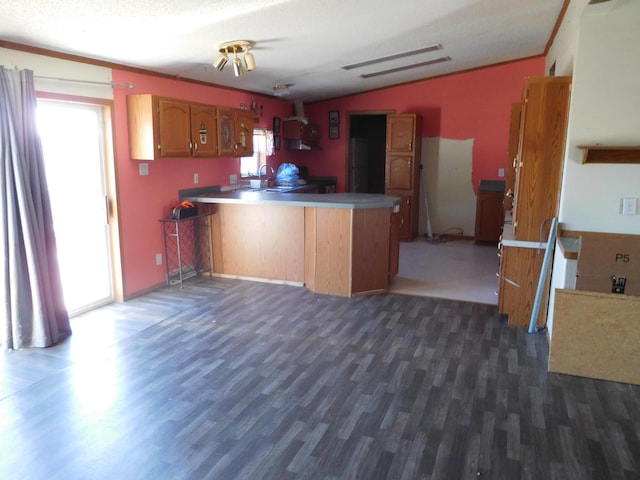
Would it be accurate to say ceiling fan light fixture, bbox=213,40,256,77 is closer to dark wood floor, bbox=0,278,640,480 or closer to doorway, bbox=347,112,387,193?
dark wood floor, bbox=0,278,640,480

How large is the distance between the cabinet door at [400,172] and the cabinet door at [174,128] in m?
3.40

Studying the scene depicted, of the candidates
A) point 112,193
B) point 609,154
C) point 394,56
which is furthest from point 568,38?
point 112,193

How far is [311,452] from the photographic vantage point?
222 centimetres

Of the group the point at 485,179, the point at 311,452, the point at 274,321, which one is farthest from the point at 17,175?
the point at 485,179

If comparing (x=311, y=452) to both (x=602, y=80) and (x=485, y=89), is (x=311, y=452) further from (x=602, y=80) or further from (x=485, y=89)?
(x=485, y=89)

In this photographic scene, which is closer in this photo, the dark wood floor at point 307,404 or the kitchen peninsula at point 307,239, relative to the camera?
the dark wood floor at point 307,404

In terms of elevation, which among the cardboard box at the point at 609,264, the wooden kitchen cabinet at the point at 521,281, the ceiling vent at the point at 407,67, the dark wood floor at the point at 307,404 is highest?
the ceiling vent at the point at 407,67

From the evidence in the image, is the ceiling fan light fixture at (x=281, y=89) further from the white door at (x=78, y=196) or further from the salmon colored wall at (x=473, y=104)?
the white door at (x=78, y=196)

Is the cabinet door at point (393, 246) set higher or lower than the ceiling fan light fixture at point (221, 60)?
lower

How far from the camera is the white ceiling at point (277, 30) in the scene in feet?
9.32

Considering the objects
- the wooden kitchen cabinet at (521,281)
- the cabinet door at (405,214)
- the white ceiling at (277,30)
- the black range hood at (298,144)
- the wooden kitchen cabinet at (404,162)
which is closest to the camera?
the white ceiling at (277,30)

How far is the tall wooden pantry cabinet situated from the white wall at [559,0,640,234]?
0.70ft

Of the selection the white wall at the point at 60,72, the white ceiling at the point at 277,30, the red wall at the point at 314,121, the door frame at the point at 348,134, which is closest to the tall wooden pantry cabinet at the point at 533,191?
the white ceiling at the point at 277,30

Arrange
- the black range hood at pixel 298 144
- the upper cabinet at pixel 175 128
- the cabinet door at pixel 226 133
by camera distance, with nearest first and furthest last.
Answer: the upper cabinet at pixel 175 128
the cabinet door at pixel 226 133
the black range hood at pixel 298 144
